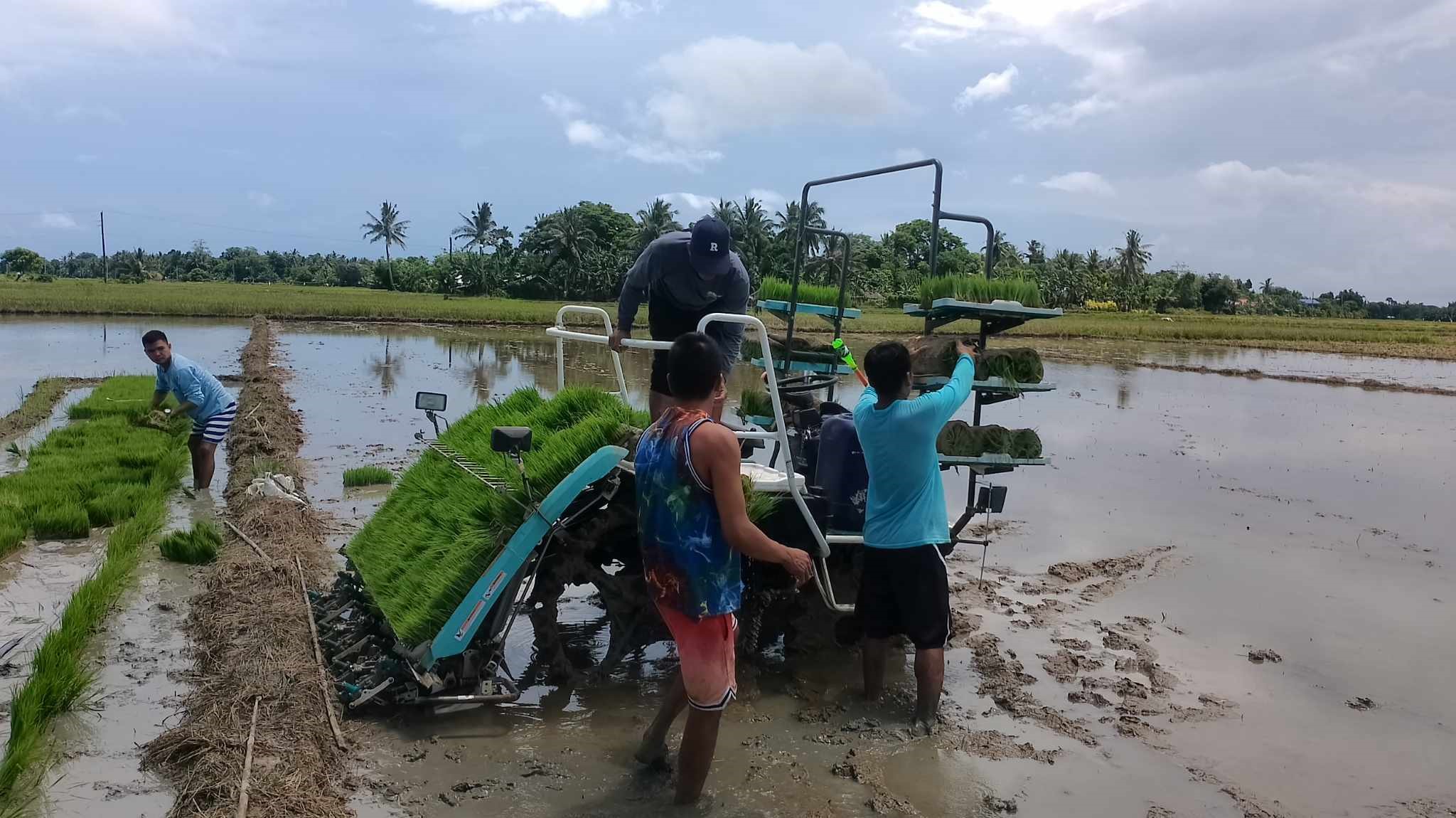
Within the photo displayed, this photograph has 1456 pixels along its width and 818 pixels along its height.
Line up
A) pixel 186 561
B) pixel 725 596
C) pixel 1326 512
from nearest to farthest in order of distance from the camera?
pixel 725 596, pixel 186 561, pixel 1326 512

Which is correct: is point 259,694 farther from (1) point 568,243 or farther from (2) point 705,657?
(1) point 568,243

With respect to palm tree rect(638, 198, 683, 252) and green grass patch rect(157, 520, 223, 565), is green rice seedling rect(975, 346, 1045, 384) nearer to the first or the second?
green grass patch rect(157, 520, 223, 565)

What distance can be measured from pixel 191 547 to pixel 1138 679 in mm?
5661

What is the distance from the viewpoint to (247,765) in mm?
3201

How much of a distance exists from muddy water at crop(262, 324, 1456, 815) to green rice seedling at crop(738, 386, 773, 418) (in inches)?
56.8

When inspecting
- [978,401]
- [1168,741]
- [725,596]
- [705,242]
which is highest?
[705,242]

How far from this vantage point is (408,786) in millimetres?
3578

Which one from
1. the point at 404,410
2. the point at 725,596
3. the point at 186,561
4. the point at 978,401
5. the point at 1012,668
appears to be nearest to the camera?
the point at 725,596

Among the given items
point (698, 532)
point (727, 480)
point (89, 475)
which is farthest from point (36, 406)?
point (727, 480)

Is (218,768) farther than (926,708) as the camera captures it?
No

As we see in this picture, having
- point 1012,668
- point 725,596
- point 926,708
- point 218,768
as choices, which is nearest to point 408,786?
point 218,768

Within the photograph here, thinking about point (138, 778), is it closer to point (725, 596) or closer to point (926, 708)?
point (725, 596)

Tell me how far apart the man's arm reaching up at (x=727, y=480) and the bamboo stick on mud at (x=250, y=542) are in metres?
3.58

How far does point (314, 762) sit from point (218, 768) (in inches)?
12.2
